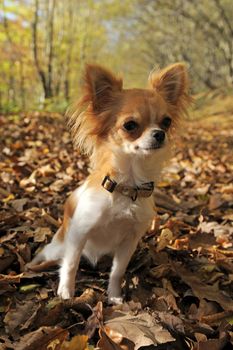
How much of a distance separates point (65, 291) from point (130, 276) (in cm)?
57

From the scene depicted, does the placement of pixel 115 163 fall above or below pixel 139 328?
above

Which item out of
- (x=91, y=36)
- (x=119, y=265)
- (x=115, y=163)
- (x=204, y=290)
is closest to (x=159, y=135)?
(x=115, y=163)

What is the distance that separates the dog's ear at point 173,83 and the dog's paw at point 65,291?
155 cm

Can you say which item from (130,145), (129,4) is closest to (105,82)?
(130,145)

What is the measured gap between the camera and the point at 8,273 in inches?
114

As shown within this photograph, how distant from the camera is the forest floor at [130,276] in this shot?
7.12 feet

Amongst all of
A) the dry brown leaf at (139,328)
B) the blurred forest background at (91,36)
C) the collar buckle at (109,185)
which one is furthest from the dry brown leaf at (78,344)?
the blurred forest background at (91,36)

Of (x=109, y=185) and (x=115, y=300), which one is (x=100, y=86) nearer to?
(x=109, y=185)

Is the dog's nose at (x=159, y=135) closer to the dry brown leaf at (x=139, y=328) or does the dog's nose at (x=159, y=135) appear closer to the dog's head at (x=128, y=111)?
the dog's head at (x=128, y=111)

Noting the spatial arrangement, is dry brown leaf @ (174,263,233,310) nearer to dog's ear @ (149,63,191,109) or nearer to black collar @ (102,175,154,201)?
black collar @ (102,175,154,201)

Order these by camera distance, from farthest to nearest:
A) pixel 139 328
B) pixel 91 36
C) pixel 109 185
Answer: pixel 91 36, pixel 109 185, pixel 139 328

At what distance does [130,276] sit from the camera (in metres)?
3.04

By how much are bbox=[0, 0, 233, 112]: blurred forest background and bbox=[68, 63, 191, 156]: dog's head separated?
356 inches

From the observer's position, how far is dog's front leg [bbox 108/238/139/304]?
9.27 ft
